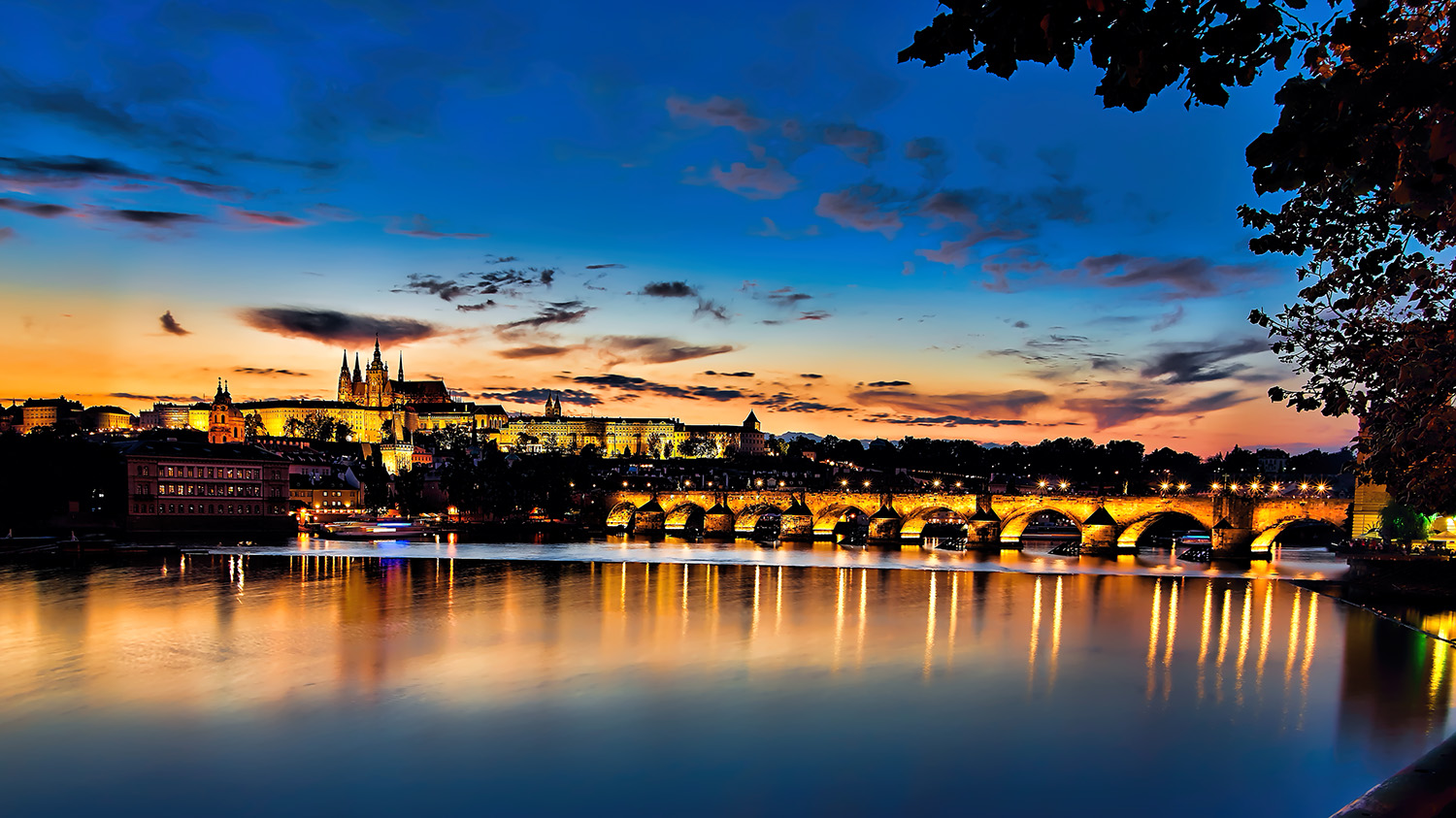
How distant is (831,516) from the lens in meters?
81.6

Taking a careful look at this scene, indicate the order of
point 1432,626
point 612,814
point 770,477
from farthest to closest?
point 770,477 < point 1432,626 < point 612,814

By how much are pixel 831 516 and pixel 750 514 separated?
257 inches

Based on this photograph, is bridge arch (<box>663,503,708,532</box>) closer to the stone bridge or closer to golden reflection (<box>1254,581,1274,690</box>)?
the stone bridge

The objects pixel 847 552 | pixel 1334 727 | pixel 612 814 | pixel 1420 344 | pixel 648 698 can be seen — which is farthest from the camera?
pixel 847 552

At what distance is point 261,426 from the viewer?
16550 centimetres

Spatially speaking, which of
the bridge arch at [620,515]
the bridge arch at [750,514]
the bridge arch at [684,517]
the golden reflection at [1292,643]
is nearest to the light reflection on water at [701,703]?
the golden reflection at [1292,643]

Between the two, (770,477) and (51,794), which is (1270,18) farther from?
(770,477)

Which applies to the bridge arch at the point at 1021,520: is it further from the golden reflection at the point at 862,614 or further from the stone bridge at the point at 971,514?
the golden reflection at the point at 862,614

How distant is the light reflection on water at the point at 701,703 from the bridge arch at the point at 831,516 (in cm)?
3885

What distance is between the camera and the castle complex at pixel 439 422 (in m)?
175

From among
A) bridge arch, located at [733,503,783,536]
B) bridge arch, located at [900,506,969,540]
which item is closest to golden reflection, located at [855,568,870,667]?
bridge arch, located at [900,506,969,540]

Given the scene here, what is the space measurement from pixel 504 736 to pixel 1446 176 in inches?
600

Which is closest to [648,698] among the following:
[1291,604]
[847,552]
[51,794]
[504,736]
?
[504,736]

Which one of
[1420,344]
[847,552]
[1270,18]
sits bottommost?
[847,552]
